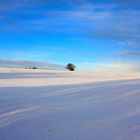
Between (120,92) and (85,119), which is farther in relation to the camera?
(120,92)

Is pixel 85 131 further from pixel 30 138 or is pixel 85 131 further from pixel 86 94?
pixel 86 94

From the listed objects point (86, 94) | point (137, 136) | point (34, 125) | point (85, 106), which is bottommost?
point (137, 136)

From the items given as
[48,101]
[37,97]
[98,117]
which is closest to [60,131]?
[98,117]

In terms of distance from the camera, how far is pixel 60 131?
4.32 metres

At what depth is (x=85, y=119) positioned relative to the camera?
15.3 ft

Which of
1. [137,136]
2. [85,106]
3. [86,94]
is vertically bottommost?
[137,136]

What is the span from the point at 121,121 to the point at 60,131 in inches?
40.4

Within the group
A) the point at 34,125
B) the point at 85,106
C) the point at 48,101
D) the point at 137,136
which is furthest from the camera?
the point at 48,101

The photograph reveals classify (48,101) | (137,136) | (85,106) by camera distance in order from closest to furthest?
(137,136)
(85,106)
(48,101)

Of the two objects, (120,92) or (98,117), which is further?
(120,92)

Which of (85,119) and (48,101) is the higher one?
(48,101)

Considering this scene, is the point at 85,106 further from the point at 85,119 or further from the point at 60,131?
the point at 60,131

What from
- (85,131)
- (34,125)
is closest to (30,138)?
(34,125)

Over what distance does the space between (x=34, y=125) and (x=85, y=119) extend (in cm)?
88
